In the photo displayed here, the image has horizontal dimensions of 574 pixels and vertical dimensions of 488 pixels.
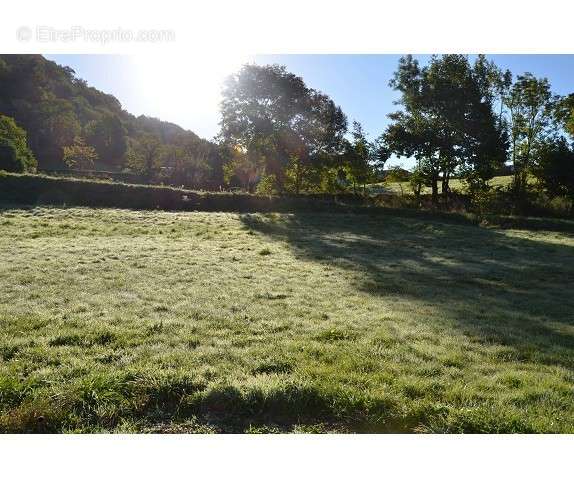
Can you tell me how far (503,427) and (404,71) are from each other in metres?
51.1

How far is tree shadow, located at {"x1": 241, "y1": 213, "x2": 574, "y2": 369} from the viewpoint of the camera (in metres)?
9.17

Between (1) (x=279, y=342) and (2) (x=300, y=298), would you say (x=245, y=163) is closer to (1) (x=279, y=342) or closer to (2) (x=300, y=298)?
(2) (x=300, y=298)

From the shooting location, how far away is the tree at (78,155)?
292 ft

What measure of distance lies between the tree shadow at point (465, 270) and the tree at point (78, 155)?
236ft

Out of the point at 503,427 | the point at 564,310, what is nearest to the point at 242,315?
the point at 503,427

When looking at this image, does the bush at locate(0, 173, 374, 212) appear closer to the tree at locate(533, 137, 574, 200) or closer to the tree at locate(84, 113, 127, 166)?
the tree at locate(533, 137, 574, 200)

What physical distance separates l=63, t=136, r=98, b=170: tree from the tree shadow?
236 feet

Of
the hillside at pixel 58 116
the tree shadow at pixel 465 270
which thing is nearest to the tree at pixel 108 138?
the hillside at pixel 58 116

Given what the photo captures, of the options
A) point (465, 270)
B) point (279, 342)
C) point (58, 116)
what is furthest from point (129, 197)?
point (58, 116)

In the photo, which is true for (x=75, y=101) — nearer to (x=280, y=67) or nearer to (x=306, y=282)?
(x=280, y=67)

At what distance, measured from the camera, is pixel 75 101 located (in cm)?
10619

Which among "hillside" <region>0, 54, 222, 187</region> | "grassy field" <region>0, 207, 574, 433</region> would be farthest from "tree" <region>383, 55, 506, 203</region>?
"hillside" <region>0, 54, 222, 187</region>

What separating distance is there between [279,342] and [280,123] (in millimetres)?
42281

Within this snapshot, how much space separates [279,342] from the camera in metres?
7.74
